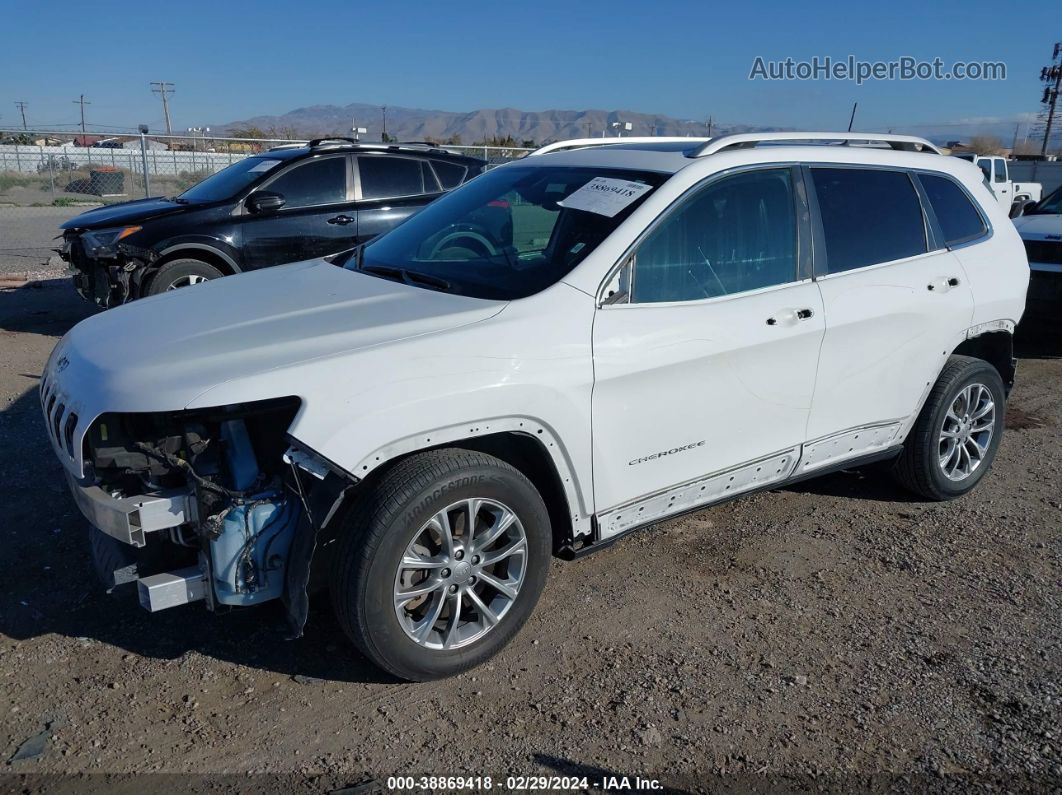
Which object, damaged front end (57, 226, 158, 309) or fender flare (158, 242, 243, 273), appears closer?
damaged front end (57, 226, 158, 309)

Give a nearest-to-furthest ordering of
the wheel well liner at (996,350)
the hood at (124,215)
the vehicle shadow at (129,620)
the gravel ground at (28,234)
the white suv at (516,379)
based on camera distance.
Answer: the white suv at (516,379) → the vehicle shadow at (129,620) → the wheel well liner at (996,350) → the hood at (124,215) → the gravel ground at (28,234)

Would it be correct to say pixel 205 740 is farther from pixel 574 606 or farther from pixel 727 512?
pixel 727 512

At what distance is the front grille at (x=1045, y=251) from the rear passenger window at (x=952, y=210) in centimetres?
399

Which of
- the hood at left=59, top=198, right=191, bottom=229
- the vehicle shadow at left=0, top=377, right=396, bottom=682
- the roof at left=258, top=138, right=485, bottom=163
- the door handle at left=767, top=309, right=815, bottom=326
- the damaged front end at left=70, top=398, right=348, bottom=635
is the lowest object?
the vehicle shadow at left=0, top=377, right=396, bottom=682

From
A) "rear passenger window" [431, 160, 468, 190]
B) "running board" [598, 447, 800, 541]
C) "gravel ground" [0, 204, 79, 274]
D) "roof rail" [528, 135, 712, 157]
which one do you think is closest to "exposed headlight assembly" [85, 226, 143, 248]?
"rear passenger window" [431, 160, 468, 190]

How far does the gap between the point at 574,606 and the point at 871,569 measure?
5.00 ft

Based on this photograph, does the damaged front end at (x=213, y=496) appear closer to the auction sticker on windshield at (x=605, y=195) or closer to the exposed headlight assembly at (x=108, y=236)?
the auction sticker on windshield at (x=605, y=195)

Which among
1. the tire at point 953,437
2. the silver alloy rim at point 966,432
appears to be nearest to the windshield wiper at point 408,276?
the tire at point 953,437

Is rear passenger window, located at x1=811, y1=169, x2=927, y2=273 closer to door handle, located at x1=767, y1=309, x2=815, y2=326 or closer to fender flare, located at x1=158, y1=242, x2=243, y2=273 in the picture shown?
door handle, located at x1=767, y1=309, x2=815, y2=326

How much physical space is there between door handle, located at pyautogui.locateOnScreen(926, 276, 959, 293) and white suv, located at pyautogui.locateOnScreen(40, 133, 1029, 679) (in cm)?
1

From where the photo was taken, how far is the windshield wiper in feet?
12.6

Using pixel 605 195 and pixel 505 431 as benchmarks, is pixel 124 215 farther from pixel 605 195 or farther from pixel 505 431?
pixel 505 431

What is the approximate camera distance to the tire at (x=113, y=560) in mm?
3223

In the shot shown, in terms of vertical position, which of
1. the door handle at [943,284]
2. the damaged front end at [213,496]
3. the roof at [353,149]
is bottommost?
the damaged front end at [213,496]
